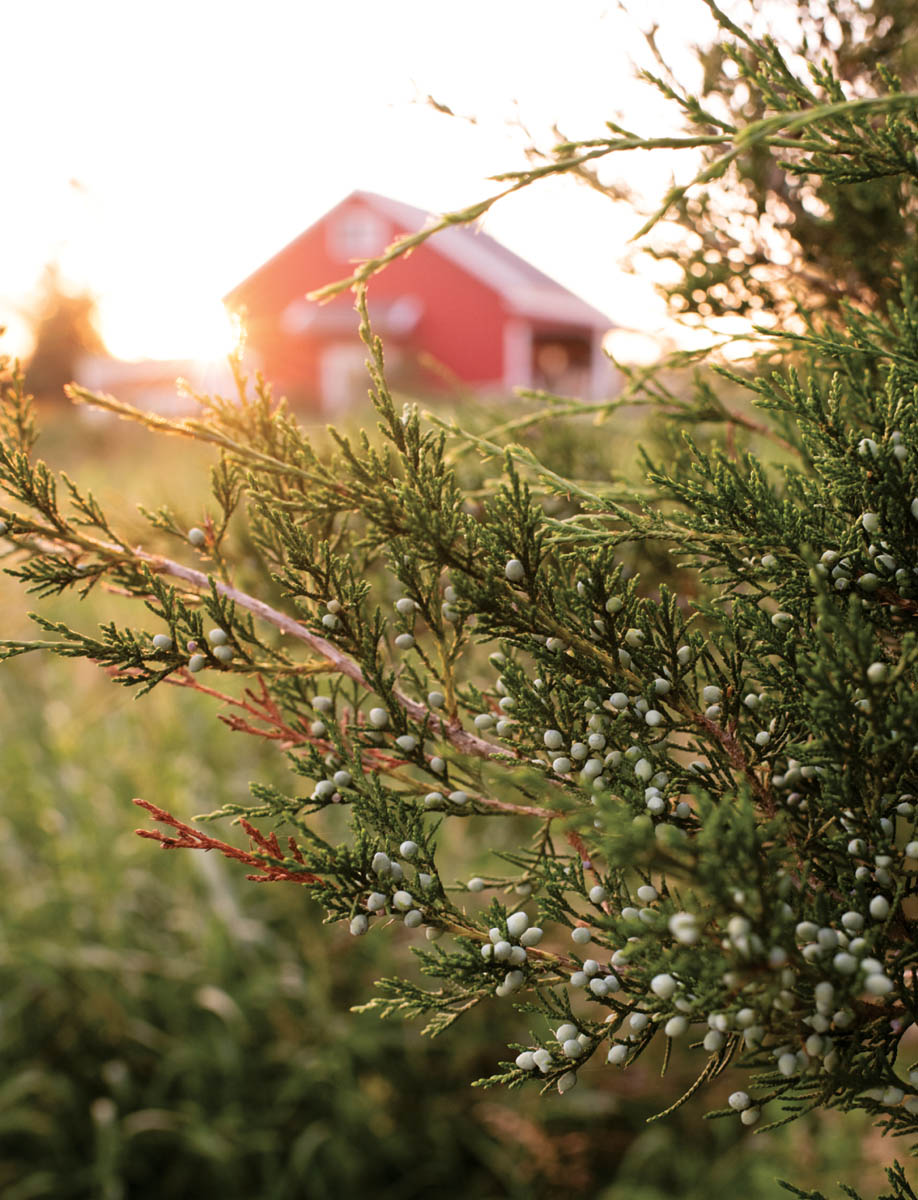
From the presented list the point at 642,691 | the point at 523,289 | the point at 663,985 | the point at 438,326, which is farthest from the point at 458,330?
the point at 663,985

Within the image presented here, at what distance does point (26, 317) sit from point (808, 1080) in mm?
28007

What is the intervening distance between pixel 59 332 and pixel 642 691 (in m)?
30.3

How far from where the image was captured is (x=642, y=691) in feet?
3.80

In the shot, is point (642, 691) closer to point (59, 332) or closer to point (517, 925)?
point (517, 925)

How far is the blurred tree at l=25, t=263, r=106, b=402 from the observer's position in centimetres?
2647

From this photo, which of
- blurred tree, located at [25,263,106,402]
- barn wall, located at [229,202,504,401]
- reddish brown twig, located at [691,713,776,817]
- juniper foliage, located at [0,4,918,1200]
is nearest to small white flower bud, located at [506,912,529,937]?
juniper foliage, located at [0,4,918,1200]

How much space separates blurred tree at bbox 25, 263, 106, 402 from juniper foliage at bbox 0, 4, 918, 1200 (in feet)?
90.7

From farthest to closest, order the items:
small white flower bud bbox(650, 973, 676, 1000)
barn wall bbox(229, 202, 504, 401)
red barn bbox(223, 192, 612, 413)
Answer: barn wall bbox(229, 202, 504, 401) < red barn bbox(223, 192, 612, 413) < small white flower bud bbox(650, 973, 676, 1000)

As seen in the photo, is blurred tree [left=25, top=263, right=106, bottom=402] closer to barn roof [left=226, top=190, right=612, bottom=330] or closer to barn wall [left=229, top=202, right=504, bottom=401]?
barn wall [left=229, top=202, right=504, bottom=401]

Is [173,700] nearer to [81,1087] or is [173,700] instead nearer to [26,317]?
[81,1087]

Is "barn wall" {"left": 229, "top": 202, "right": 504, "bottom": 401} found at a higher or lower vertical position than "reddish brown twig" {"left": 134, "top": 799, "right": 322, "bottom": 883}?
higher

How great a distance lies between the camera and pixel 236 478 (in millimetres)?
1424

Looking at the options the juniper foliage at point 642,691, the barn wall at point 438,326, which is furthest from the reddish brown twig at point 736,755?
the barn wall at point 438,326

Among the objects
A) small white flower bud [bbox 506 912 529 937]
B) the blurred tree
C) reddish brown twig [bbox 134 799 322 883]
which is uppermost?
the blurred tree
